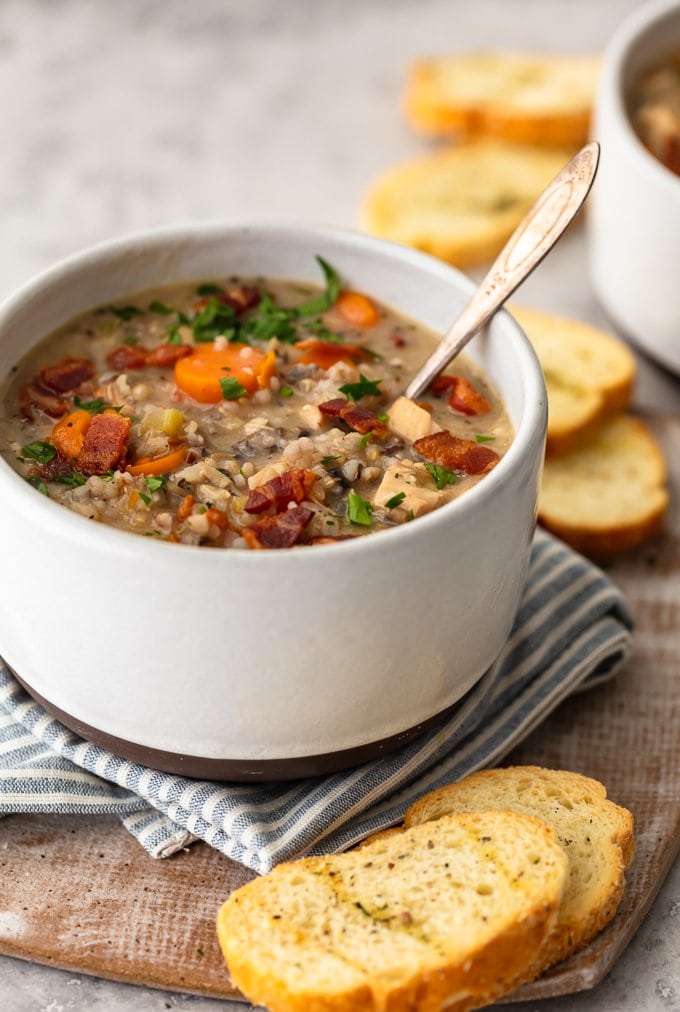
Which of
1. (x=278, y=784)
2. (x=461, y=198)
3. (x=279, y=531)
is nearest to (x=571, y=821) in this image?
(x=278, y=784)

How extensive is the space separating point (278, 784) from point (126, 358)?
1076mm

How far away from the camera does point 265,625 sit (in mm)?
2527

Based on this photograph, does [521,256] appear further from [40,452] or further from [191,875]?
[191,875]

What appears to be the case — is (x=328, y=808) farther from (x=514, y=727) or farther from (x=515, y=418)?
(x=515, y=418)

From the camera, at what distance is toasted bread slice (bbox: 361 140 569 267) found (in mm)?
5074

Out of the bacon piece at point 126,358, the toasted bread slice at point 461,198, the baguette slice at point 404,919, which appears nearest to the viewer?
the baguette slice at point 404,919

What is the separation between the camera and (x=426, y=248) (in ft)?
16.7

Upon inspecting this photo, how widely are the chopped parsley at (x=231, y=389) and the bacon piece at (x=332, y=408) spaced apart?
0.66 feet

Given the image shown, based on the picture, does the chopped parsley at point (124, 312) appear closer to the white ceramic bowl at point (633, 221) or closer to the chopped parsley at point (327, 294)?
the chopped parsley at point (327, 294)

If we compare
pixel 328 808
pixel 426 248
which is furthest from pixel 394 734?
pixel 426 248

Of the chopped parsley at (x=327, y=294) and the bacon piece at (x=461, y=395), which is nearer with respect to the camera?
the bacon piece at (x=461, y=395)

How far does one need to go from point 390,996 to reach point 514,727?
898mm

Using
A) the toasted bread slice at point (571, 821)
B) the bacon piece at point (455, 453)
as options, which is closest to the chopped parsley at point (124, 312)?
the bacon piece at point (455, 453)

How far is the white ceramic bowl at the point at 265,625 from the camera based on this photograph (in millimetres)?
2500
